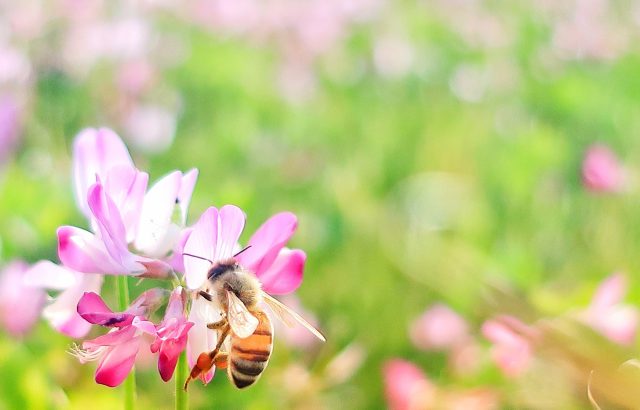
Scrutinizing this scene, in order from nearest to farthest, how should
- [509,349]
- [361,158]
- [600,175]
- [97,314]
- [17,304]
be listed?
[97,314], [509,349], [17,304], [600,175], [361,158]

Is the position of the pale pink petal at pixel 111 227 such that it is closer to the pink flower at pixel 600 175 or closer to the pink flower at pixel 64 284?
the pink flower at pixel 64 284

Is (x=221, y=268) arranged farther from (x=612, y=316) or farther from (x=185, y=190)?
(x=612, y=316)

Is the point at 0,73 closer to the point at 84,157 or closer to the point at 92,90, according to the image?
the point at 92,90

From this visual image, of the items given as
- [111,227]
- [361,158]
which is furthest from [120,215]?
[361,158]

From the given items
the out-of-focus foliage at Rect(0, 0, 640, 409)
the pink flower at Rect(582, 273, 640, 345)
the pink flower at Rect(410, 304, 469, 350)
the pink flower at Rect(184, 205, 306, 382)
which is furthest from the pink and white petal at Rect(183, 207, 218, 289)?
the pink flower at Rect(410, 304, 469, 350)

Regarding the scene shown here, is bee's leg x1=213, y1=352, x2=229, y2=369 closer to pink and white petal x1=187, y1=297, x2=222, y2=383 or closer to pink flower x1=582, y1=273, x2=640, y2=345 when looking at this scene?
pink and white petal x1=187, y1=297, x2=222, y2=383

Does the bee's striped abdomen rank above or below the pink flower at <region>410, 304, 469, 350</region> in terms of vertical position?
above
